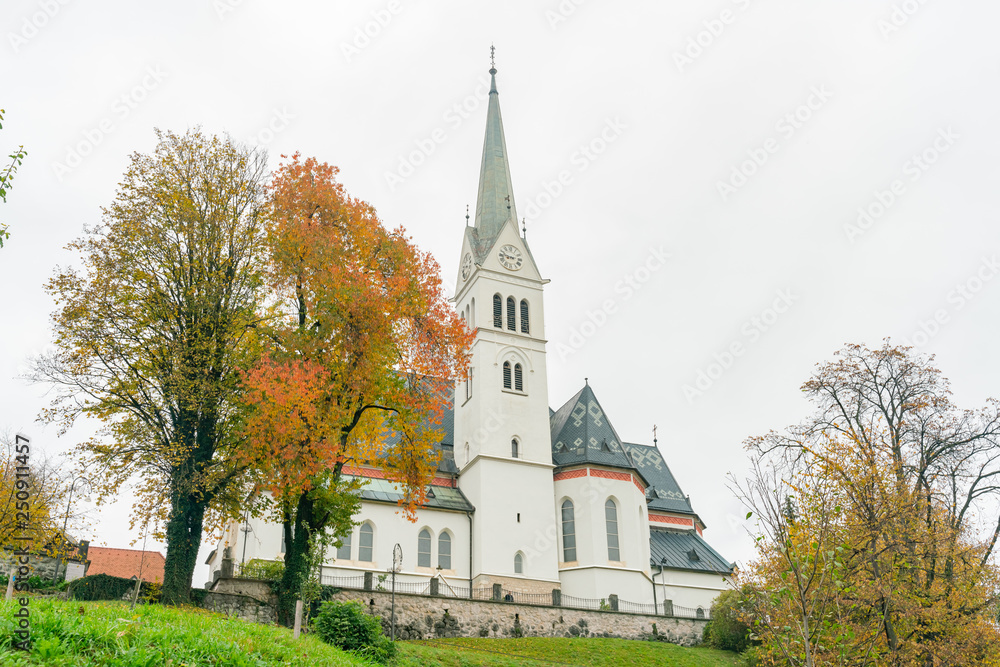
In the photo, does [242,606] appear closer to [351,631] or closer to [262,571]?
[262,571]

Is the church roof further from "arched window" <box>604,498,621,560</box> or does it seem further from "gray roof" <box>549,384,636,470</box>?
"arched window" <box>604,498,621,560</box>

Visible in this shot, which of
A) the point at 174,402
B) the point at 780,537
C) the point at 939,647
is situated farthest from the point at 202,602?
the point at 939,647

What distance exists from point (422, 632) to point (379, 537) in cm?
839

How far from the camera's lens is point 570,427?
41.0 m

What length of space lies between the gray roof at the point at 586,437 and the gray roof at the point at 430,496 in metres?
5.14

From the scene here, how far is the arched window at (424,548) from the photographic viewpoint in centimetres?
3631

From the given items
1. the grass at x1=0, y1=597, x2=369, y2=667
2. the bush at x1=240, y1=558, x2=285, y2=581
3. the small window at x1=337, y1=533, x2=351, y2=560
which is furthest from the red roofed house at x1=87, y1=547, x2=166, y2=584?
the grass at x1=0, y1=597, x2=369, y2=667

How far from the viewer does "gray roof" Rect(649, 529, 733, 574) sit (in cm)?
4094

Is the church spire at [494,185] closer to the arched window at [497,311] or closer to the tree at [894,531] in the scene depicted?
the arched window at [497,311]

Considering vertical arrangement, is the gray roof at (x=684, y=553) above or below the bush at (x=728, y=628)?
above

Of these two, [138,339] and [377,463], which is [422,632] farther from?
[138,339]

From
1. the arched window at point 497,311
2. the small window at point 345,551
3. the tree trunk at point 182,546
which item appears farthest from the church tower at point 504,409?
the tree trunk at point 182,546

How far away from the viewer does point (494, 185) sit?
47.3 meters

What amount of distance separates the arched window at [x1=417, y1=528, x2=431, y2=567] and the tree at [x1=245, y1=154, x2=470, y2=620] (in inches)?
602
